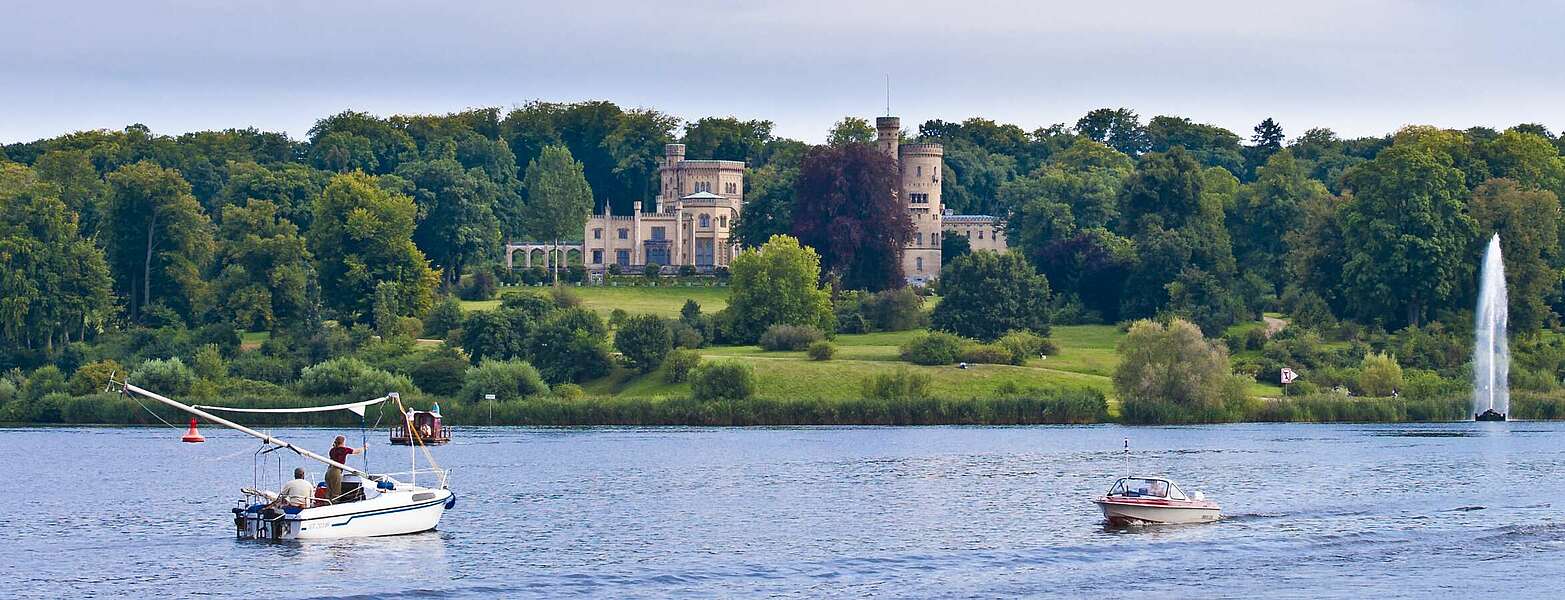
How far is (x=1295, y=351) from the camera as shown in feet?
429

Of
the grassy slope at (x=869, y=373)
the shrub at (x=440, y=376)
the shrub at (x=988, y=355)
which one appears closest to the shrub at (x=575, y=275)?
the grassy slope at (x=869, y=373)

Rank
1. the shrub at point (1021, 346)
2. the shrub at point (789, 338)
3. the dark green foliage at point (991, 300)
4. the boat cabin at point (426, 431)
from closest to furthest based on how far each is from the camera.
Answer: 1. the boat cabin at point (426, 431)
2. the shrub at point (1021, 346)
3. the shrub at point (789, 338)
4. the dark green foliage at point (991, 300)

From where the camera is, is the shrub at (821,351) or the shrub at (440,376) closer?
the shrub at (440,376)

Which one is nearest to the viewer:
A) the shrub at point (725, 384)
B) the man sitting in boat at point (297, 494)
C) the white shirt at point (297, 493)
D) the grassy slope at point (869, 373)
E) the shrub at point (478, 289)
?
the man sitting in boat at point (297, 494)

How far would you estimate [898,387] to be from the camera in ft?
382

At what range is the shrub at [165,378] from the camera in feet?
394

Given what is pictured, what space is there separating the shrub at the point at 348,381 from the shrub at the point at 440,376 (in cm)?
227

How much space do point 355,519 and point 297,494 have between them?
1.69 metres

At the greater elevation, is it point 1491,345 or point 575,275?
point 575,275

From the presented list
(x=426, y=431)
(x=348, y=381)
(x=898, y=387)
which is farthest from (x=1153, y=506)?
(x=348, y=381)

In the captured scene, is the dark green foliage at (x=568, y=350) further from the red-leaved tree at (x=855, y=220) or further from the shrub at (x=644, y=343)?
the red-leaved tree at (x=855, y=220)

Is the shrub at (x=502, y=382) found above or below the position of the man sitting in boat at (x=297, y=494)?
above

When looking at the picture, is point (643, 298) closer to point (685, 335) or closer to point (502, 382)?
point (685, 335)

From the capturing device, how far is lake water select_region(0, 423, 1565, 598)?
53719 mm
